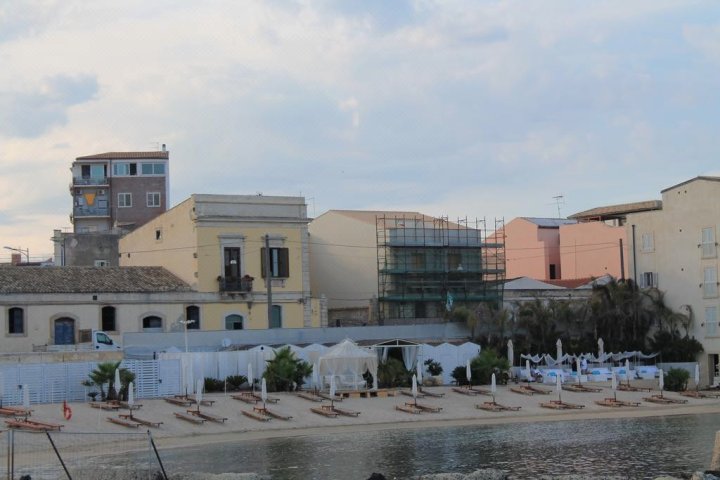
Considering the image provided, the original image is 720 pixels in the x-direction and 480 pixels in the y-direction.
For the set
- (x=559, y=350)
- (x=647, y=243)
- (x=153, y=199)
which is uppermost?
(x=153, y=199)

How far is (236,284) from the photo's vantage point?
61531 millimetres

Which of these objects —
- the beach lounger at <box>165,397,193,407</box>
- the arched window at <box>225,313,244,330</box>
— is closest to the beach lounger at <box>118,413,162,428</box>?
the beach lounger at <box>165,397,193,407</box>

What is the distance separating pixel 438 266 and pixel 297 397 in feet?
68.7

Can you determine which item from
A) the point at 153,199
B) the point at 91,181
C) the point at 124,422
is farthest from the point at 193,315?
the point at 91,181

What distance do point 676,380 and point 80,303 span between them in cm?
2915

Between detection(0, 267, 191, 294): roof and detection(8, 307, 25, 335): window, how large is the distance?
36.2 inches

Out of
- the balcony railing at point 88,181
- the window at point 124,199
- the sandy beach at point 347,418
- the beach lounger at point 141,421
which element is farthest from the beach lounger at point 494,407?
the balcony railing at point 88,181

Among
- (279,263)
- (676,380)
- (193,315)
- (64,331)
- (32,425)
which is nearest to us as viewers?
(32,425)

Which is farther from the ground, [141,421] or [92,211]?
[92,211]

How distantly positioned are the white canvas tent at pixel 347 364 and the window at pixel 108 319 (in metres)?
11.3

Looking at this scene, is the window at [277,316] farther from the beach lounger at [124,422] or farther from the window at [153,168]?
the window at [153,168]

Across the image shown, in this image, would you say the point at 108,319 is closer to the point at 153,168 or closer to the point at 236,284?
the point at 236,284

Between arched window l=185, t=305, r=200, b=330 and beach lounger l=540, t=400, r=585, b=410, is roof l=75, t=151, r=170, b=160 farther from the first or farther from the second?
beach lounger l=540, t=400, r=585, b=410

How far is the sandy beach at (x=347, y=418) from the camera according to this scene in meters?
42.8
